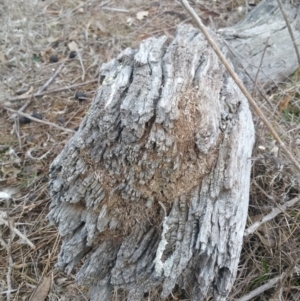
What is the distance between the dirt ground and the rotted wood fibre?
21 centimetres

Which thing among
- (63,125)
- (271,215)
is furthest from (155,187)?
(63,125)

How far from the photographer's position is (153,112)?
1.55 meters

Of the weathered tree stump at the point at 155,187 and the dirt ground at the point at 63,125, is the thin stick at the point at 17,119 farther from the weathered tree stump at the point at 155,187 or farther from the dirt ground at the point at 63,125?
the weathered tree stump at the point at 155,187

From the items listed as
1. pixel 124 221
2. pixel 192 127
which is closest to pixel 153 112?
pixel 192 127

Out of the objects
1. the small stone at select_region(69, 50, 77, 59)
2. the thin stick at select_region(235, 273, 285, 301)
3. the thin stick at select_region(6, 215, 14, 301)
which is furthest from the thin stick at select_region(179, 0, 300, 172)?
the small stone at select_region(69, 50, 77, 59)

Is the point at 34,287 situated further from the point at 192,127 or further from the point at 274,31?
the point at 274,31

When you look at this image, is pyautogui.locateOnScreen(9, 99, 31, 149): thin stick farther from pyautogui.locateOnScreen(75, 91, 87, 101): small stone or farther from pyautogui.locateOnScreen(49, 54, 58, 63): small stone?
pyautogui.locateOnScreen(49, 54, 58, 63): small stone

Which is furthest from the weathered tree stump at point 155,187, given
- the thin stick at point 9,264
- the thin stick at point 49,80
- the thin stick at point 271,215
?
the thin stick at point 49,80

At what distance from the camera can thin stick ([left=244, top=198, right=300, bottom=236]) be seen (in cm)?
180

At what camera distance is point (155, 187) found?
1.61 meters

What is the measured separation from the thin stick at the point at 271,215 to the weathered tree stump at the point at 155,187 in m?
0.16

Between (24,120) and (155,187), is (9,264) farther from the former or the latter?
(24,120)

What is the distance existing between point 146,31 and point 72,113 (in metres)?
1.08

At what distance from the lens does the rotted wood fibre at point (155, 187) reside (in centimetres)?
156
